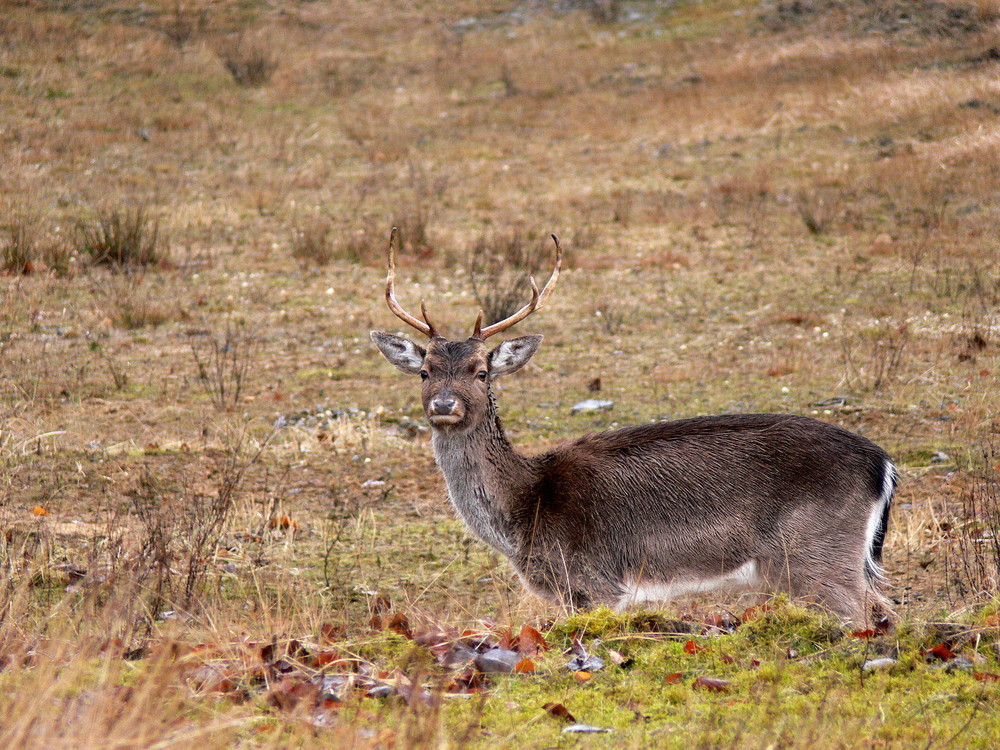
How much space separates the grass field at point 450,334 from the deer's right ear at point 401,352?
3.74ft

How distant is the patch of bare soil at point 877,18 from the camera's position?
24.9 m

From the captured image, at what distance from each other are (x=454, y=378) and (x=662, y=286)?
7.94 metres

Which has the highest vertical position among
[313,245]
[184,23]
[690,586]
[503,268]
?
[184,23]

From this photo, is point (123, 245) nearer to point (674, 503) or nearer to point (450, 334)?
point (450, 334)

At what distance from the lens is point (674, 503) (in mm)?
6344

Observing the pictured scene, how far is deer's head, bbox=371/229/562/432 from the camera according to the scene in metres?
6.64

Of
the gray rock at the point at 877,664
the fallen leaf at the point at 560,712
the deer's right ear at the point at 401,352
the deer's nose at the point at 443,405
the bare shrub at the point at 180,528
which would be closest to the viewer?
the fallen leaf at the point at 560,712

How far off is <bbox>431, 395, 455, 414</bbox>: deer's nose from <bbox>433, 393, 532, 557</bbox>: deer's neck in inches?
12.4

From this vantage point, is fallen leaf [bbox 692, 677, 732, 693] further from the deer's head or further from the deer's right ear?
the deer's right ear

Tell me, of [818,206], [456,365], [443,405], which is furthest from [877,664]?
[818,206]

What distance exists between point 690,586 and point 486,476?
128 centimetres

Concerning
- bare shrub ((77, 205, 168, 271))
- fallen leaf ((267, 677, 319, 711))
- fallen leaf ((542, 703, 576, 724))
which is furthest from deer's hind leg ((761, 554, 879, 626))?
bare shrub ((77, 205, 168, 271))

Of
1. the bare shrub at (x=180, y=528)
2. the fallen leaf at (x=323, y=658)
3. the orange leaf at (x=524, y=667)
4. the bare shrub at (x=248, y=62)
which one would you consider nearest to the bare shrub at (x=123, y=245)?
the bare shrub at (x=180, y=528)

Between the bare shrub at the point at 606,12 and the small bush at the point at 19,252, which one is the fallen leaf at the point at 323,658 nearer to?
the small bush at the point at 19,252
